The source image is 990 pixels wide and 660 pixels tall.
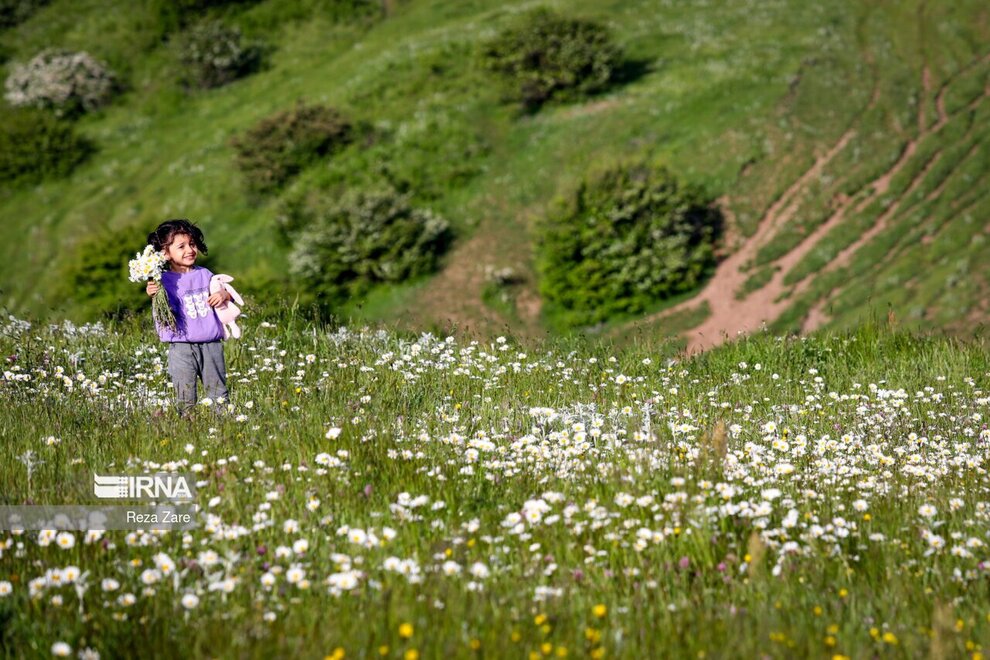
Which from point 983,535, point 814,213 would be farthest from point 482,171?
point 983,535

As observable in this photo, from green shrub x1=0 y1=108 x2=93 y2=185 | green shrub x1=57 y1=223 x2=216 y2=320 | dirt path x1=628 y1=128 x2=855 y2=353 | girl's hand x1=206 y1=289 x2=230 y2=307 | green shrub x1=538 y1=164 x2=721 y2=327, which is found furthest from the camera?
green shrub x1=0 y1=108 x2=93 y2=185

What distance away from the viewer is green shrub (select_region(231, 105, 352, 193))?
103ft

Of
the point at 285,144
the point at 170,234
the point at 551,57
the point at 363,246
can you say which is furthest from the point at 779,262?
the point at 170,234

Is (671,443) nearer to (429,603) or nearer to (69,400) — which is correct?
(429,603)

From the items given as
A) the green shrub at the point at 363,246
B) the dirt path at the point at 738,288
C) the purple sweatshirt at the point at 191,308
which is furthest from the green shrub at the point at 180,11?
the purple sweatshirt at the point at 191,308

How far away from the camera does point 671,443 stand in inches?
213

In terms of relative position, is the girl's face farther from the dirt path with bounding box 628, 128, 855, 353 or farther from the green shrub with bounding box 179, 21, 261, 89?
the green shrub with bounding box 179, 21, 261, 89

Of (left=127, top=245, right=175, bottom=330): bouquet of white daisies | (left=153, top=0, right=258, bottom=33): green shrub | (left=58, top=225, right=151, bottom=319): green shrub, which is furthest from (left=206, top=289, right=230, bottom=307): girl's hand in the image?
(left=153, top=0, right=258, bottom=33): green shrub

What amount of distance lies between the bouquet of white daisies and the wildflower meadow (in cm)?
64

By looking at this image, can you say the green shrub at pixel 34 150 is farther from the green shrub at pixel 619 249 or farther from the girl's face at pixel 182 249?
the girl's face at pixel 182 249

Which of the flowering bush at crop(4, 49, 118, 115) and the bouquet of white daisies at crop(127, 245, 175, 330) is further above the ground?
the bouquet of white daisies at crop(127, 245, 175, 330)

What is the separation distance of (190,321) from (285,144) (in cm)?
2651

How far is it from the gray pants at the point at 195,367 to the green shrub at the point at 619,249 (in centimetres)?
1767

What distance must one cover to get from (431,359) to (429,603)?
4.66 metres
